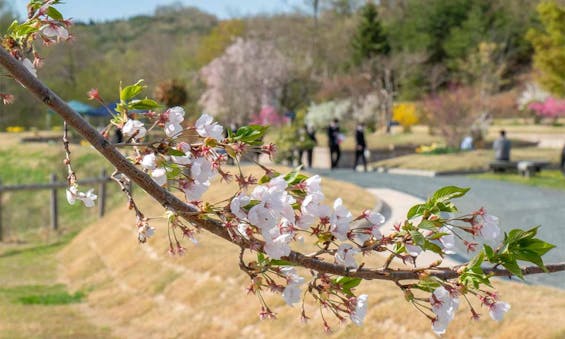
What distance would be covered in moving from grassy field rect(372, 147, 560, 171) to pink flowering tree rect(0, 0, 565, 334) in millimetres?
22964

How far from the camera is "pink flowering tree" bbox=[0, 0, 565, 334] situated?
2199 mm

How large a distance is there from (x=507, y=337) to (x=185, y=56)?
232 ft

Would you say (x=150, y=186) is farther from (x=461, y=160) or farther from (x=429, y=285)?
(x=461, y=160)

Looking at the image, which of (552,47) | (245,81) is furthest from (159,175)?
(245,81)

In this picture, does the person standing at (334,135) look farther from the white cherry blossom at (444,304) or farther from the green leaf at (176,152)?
the green leaf at (176,152)

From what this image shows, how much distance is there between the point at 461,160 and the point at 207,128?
994 inches

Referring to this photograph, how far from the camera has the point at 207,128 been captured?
2.22 metres

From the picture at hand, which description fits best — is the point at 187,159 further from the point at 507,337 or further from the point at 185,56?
the point at 185,56

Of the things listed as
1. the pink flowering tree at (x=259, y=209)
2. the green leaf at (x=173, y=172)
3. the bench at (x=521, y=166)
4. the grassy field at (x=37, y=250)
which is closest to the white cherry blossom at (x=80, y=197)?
the pink flowering tree at (x=259, y=209)

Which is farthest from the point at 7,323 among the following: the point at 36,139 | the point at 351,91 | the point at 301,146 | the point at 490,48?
the point at 490,48

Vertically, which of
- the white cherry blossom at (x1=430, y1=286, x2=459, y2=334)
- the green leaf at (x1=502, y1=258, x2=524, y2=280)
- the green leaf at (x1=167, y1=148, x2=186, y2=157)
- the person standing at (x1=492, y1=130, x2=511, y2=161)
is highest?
the green leaf at (x1=167, y1=148, x2=186, y2=157)

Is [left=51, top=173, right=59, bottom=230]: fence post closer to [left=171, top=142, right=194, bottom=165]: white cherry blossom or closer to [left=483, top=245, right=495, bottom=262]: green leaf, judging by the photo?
[left=171, top=142, right=194, bottom=165]: white cherry blossom

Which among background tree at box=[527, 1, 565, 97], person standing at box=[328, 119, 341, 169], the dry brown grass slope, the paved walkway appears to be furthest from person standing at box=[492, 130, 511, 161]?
the dry brown grass slope

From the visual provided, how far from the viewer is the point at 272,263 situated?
103 inches
